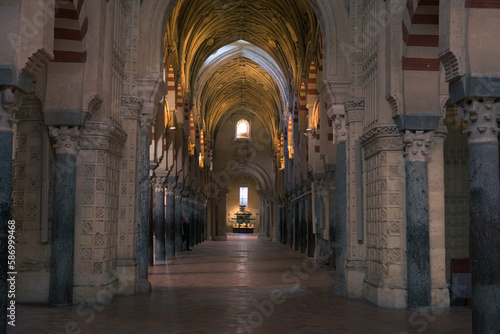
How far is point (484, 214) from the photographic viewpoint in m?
5.70

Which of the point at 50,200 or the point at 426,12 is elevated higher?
the point at 426,12

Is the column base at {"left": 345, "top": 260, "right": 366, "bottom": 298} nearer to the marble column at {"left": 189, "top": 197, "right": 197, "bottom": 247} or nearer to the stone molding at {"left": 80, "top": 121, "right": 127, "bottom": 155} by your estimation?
the stone molding at {"left": 80, "top": 121, "right": 127, "bottom": 155}

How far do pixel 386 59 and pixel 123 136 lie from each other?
4.83 metres

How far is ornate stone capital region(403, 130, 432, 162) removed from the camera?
8383 millimetres

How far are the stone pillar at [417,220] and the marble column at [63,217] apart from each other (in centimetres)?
523

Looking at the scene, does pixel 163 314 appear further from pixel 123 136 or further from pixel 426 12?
pixel 426 12

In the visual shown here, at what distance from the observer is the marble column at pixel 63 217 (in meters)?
8.45

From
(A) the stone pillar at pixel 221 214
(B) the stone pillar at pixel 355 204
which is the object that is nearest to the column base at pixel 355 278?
(B) the stone pillar at pixel 355 204

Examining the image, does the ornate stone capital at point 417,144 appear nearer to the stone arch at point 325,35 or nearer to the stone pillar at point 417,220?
the stone pillar at point 417,220

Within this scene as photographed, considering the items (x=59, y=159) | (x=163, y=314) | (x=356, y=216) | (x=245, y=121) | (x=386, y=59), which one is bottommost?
(x=163, y=314)

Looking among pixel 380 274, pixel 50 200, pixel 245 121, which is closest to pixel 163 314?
pixel 50 200

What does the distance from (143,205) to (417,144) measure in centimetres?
530

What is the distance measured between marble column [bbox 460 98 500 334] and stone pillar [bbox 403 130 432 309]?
2.47 meters

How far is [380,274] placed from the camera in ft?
29.2
